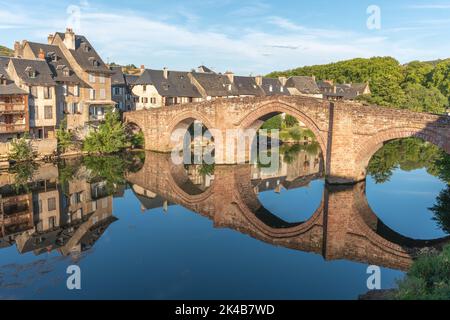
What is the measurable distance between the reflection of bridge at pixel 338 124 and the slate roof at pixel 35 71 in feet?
47.0

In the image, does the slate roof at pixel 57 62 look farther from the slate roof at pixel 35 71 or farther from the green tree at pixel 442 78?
the green tree at pixel 442 78

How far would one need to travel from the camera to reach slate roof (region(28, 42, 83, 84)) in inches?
1682

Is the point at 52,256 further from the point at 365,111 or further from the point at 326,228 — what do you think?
the point at 365,111

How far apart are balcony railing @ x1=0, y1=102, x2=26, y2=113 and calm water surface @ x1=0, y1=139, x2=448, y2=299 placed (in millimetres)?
6196

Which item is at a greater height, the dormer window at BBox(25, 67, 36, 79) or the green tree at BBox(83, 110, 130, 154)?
the dormer window at BBox(25, 67, 36, 79)

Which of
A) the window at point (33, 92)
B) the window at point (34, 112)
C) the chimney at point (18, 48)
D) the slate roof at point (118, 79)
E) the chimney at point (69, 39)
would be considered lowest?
the window at point (34, 112)

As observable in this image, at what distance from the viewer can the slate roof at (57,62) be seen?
1682 inches

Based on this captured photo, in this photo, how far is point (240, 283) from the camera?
1552cm

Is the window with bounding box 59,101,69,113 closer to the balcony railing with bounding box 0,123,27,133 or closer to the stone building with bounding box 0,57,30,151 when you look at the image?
the stone building with bounding box 0,57,30,151

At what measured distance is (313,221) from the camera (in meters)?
23.4

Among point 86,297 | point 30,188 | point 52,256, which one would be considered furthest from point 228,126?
point 86,297

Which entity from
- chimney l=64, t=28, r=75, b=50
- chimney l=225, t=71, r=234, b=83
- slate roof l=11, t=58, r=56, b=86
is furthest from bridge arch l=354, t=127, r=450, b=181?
chimney l=225, t=71, r=234, b=83

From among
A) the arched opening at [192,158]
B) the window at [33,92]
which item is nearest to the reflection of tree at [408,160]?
the arched opening at [192,158]

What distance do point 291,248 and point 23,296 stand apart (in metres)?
11.3
